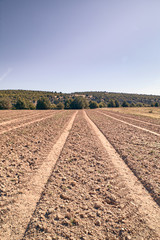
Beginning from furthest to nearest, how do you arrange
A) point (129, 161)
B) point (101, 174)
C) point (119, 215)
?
1. point (129, 161)
2. point (101, 174)
3. point (119, 215)

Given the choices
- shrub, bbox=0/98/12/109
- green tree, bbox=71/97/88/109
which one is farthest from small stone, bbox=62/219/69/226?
green tree, bbox=71/97/88/109

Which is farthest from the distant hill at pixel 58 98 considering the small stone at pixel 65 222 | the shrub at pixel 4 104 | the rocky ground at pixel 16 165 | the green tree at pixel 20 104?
the small stone at pixel 65 222

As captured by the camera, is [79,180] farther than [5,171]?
No

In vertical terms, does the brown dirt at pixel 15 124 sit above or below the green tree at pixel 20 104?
below

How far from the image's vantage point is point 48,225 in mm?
3023

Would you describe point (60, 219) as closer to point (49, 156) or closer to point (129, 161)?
point (49, 156)

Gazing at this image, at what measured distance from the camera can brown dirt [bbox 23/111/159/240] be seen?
9.36 feet

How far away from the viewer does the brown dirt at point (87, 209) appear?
2.85 meters

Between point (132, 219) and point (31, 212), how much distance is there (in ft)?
8.41

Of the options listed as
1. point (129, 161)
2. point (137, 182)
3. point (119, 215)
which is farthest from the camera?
point (129, 161)

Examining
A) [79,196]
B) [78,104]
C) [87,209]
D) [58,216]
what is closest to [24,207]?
[58,216]

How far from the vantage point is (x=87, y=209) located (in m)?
3.51

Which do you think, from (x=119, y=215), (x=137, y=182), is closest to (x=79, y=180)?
(x=119, y=215)

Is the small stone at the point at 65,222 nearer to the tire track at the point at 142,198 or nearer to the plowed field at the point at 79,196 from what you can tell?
the plowed field at the point at 79,196
